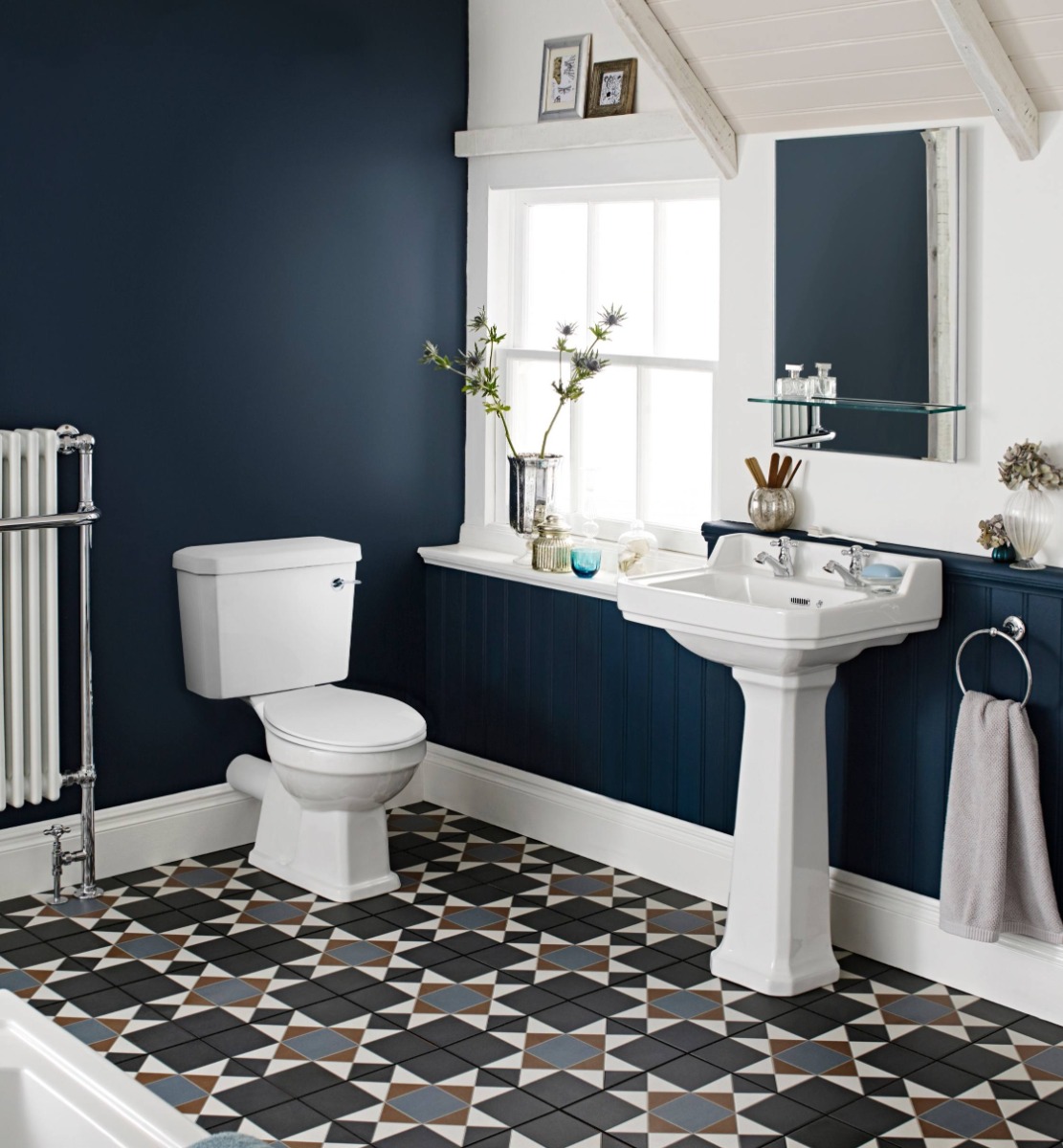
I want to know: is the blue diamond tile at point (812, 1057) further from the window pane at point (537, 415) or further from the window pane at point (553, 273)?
the window pane at point (553, 273)

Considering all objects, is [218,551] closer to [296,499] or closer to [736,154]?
[296,499]

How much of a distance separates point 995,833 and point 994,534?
0.66 metres

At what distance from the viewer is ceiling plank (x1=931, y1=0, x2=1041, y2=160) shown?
9.86 feet

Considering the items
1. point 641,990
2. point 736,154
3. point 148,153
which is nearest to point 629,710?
point 641,990

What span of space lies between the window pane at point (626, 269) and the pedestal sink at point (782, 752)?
3.38 feet

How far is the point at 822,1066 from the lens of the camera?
123 inches

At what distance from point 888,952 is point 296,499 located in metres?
2.08

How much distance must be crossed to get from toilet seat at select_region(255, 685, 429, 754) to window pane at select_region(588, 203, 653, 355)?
1241 mm

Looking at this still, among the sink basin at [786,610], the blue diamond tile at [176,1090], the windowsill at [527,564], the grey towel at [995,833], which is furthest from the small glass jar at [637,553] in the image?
the blue diamond tile at [176,1090]

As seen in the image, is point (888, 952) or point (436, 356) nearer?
point (888, 952)

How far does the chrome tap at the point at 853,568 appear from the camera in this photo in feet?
11.6

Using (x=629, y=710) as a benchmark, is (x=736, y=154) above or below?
above

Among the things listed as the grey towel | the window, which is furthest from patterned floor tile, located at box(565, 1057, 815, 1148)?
the window

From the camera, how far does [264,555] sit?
417cm
